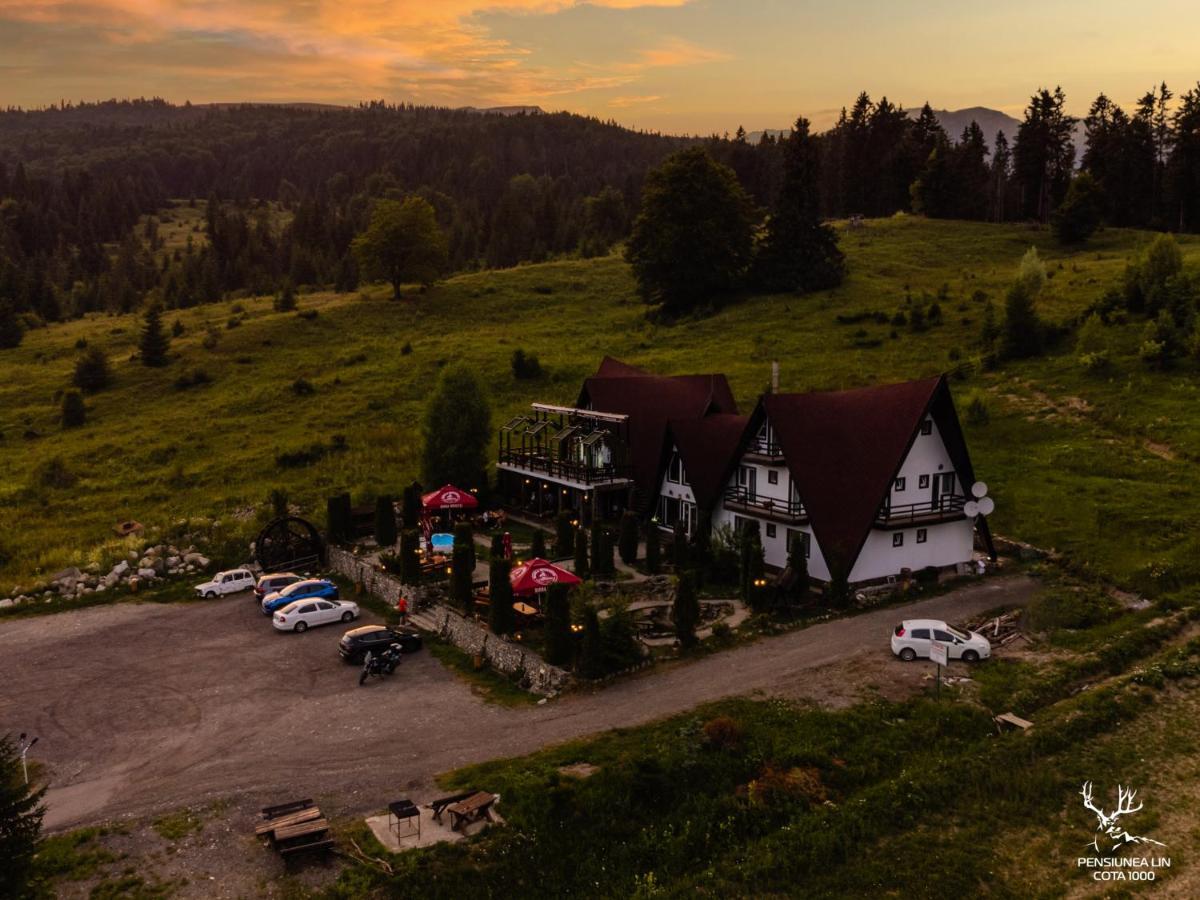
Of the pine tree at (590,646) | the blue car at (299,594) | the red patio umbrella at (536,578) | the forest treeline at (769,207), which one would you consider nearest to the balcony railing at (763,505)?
the red patio umbrella at (536,578)

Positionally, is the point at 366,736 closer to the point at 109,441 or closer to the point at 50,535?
the point at 50,535

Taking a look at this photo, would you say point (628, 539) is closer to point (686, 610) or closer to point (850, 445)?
point (850, 445)

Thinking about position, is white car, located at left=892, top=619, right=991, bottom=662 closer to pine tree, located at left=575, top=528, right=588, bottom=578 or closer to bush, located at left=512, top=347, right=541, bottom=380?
pine tree, located at left=575, top=528, right=588, bottom=578

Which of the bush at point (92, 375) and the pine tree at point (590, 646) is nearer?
the pine tree at point (590, 646)

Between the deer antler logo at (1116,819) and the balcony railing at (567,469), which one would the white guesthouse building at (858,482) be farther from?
the deer antler logo at (1116,819)

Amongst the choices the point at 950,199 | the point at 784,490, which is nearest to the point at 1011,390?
the point at 784,490

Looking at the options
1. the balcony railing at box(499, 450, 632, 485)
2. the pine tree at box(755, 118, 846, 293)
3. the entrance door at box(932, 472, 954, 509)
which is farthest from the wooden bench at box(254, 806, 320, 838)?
the pine tree at box(755, 118, 846, 293)

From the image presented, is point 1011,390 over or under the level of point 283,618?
over
